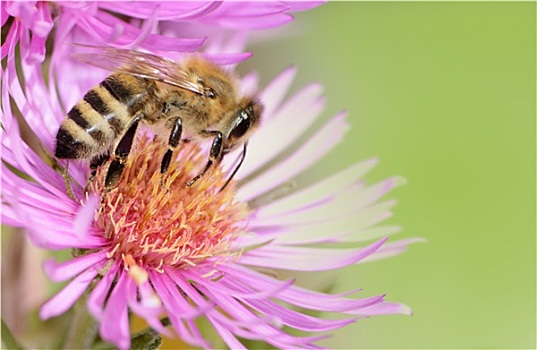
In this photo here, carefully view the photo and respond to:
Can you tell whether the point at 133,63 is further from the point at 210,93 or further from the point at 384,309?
the point at 384,309

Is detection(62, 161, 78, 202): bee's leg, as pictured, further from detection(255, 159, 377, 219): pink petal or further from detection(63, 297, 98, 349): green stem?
detection(255, 159, 377, 219): pink petal

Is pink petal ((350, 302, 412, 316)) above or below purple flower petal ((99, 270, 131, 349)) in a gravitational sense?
above

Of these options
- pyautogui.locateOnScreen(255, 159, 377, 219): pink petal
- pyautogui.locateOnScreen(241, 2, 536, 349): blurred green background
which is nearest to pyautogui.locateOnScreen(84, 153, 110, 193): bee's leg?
pyautogui.locateOnScreen(255, 159, 377, 219): pink petal

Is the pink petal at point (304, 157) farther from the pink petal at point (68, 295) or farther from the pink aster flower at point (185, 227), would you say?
the pink petal at point (68, 295)

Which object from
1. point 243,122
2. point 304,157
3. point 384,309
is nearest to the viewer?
point 384,309

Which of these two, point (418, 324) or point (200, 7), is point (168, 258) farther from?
point (418, 324)

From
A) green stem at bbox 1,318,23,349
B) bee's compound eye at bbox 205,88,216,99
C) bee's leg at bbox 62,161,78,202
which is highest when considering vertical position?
bee's compound eye at bbox 205,88,216,99

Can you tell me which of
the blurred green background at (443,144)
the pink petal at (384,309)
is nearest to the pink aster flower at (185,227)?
the pink petal at (384,309)

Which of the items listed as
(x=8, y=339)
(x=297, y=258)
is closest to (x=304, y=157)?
(x=297, y=258)
